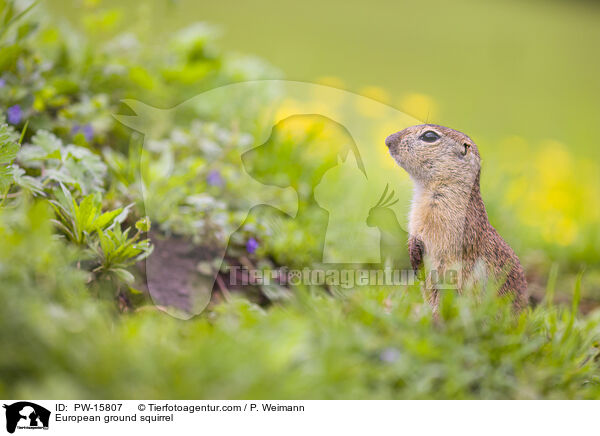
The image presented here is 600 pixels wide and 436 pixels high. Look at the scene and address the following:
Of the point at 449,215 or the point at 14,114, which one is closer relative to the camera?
the point at 449,215

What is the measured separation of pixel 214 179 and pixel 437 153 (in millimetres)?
1428

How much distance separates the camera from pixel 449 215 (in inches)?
Result: 94.0

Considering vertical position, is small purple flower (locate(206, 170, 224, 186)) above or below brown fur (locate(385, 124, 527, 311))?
above

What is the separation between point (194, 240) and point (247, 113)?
5.18ft

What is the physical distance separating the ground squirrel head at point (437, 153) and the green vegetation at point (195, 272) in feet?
1.79

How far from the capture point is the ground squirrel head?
7.92 ft

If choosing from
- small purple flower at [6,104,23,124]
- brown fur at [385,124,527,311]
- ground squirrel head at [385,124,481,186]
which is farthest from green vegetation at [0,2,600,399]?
ground squirrel head at [385,124,481,186]
